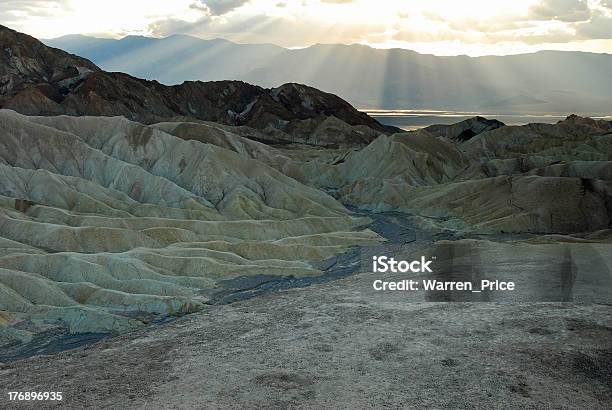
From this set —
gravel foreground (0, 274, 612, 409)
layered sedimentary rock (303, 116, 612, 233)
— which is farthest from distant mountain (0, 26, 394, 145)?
gravel foreground (0, 274, 612, 409)

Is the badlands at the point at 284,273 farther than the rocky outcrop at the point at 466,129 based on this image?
No

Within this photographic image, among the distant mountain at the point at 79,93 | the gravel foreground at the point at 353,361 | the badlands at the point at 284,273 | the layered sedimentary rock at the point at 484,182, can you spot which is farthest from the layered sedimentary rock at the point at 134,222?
the distant mountain at the point at 79,93

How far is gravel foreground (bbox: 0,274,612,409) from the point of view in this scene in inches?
1046

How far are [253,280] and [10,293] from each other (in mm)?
18960

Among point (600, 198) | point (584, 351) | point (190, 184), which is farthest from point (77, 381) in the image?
point (600, 198)

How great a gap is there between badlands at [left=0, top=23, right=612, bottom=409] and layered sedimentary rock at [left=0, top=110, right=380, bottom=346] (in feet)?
0.74

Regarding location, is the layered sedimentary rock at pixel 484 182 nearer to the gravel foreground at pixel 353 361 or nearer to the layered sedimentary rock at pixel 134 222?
the layered sedimentary rock at pixel 134 222

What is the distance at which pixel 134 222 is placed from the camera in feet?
232

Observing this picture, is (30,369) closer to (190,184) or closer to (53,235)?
(53,235)

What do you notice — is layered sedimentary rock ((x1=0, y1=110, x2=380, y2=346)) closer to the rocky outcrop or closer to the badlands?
the badlands

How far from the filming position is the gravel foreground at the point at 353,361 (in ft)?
87.2

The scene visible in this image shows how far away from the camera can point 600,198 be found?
81062 mm

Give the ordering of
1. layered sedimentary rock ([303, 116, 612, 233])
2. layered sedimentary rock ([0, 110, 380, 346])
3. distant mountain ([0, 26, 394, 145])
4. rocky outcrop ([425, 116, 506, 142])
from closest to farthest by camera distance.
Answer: layered sedimentary rock ([0, 110, 380, 346])
layered sedimentary rock ([303, 116, 612, 233])
distant mountain ([0, 26, 394, 145])
rocky outcrop ([425, 116, 506, 142])

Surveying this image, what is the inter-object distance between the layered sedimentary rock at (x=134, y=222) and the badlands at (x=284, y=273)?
226 millimetres
